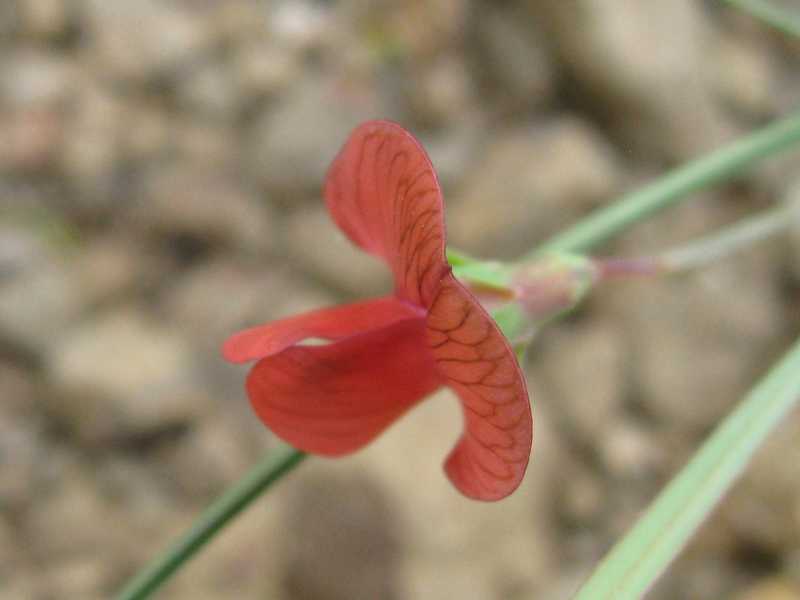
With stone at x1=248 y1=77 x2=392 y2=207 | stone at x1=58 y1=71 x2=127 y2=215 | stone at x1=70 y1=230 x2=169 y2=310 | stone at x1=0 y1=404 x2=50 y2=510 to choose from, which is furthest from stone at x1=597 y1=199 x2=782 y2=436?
stone at x1=0 y1=404 x2=50 y2=510

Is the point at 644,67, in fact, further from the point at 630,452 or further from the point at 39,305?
the point at 39,305

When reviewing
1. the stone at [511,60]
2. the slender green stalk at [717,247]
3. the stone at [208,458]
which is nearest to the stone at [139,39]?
the stone at [511,60]

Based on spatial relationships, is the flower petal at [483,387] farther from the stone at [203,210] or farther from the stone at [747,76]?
the stone at [747,76]

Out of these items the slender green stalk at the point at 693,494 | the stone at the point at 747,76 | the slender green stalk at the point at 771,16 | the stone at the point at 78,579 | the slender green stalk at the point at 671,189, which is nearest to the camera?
the slender green stalk at the point at 693,494

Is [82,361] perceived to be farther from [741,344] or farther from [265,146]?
[741,344]

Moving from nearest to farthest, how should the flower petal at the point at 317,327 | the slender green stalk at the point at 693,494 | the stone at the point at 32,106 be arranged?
the slender green stalk at the point at 693,494 → the flower petal at the point at 317,327 → the stone at the point at 32,106

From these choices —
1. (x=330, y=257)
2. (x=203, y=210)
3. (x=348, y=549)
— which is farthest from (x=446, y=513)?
(x=203, y=210)

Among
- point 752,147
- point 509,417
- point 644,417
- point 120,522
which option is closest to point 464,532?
point 644,417
